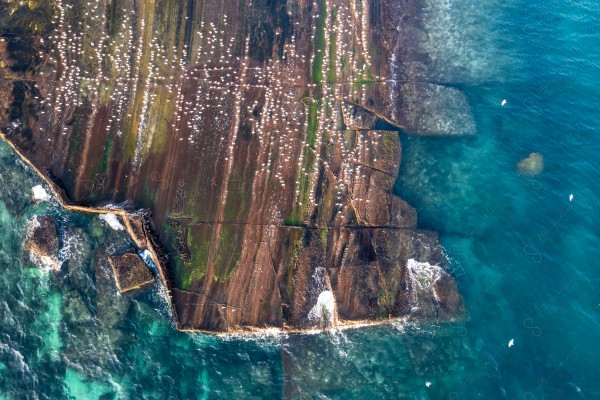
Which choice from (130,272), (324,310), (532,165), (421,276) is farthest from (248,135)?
(532,165)

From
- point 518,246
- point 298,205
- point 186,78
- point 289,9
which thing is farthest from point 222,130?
point 518,246

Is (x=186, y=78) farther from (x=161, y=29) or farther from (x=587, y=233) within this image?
(x=587, y=233)

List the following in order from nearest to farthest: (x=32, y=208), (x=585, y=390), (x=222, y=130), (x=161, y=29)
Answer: (x=585, y=390)
(x=32, y=208)
(x=222, y=130)
(x=161, y=29)

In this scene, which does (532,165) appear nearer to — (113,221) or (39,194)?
(113,221)

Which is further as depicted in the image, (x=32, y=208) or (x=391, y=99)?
(x=391, y=99)

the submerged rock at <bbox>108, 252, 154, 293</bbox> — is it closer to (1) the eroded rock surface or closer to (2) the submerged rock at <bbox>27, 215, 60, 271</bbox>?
(1) the eroded rock surface

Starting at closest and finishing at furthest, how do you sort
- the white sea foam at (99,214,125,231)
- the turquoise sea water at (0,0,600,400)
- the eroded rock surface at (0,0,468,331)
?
the turquoise sea water at (0,0,600,400), the eroded rock surface at (0,0,468,331), the white sea foam at (99,214,125,231)

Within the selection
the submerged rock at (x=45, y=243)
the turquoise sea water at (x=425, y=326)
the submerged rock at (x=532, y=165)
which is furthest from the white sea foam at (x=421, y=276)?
the submerged rock at (x=45, y=243)

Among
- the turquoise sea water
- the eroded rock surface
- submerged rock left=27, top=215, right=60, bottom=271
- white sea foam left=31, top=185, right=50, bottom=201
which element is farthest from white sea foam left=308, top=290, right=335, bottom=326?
white sea foam left=31, top=185, right=50, bottom=201
